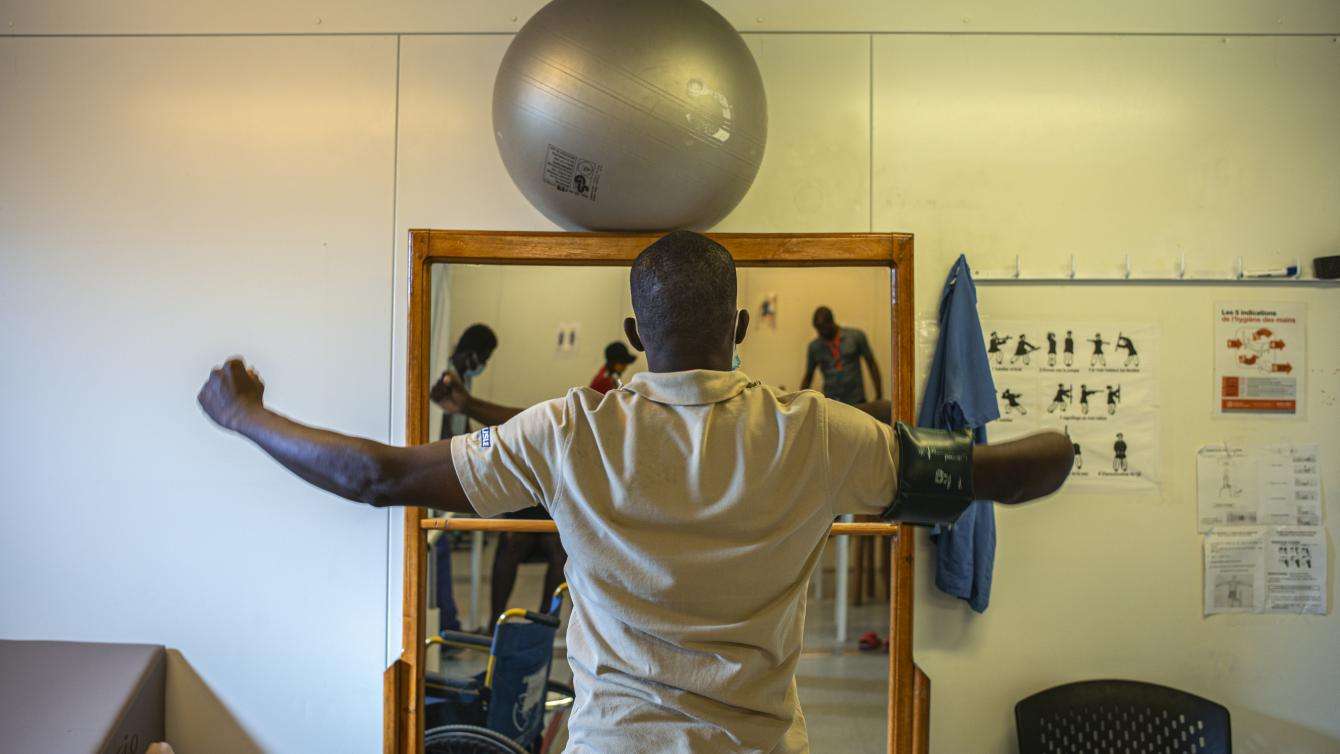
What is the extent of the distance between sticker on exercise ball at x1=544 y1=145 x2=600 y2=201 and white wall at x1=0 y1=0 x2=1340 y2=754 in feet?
2.65

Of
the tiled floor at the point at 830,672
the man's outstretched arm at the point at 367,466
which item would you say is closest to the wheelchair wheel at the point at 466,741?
the tiled floor at the point at 830,672

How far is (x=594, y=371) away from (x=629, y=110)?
2.68 feet

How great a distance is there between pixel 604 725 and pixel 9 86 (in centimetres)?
265

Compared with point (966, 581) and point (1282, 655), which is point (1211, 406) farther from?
point (966, 581)

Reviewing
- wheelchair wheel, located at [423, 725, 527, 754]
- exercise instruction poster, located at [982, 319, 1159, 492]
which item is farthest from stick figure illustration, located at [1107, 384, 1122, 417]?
wheelchair wheel, located at [423, 725, 527, 754]

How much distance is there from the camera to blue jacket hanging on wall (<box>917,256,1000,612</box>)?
7.85ft

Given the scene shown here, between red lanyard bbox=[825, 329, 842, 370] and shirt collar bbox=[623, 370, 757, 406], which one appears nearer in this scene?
shirt collar bbox=[623, 370, 757, 406]

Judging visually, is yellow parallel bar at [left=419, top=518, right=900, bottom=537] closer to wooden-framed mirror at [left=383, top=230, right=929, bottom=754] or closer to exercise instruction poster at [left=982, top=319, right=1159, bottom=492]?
wooden-framed mirror at [left=383, top=230, right=929, bottom=754]

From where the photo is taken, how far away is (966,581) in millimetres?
2445

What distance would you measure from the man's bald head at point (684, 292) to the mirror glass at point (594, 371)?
86cm

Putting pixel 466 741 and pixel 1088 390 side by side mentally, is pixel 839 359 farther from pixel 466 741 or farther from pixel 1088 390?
pixel 466 741

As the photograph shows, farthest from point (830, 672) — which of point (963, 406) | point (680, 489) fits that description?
point (680, 489)

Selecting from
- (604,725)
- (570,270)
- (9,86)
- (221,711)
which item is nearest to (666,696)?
(604,725)

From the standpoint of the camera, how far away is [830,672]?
89.9 inches
